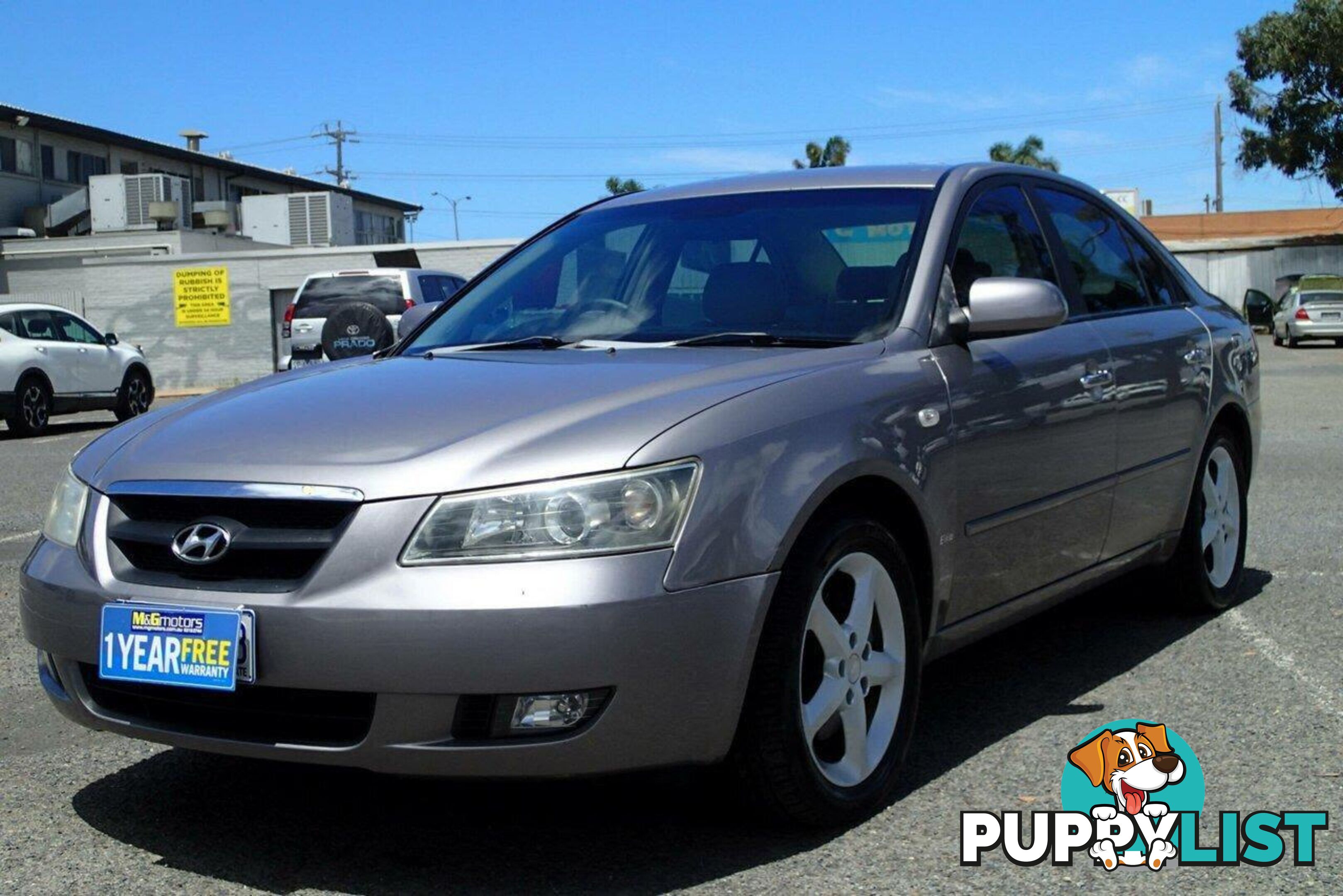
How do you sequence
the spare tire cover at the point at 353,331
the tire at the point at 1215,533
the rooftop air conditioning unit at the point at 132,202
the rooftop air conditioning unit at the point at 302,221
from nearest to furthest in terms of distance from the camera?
the tire at the point at 1215,533 < the spare tire cover at the point at 353,331 < the rooftop air conditioning unit at the point at 132,202 < the rooftop air conditioning unit at the point at 302,221

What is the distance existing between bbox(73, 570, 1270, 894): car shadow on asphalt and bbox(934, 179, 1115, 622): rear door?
0.47 metres

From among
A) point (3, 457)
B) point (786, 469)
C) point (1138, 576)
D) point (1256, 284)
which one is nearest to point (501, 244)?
point (3, 457)

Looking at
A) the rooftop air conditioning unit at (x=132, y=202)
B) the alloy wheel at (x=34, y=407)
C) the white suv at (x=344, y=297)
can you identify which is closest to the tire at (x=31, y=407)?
the alloy wheel at (x=34, y=407)

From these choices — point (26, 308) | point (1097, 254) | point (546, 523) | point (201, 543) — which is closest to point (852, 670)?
point (546, 523)

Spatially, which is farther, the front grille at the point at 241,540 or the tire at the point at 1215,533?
the tire at the point at 1215,533

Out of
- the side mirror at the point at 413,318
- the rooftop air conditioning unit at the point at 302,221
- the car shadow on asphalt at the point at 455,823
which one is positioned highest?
the rooftop air conditioning unit at the point at 302,221

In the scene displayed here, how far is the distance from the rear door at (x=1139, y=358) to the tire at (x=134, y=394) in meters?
16.8

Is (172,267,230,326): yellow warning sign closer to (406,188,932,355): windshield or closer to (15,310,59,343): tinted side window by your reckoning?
(15,310,59,343): tinted side window

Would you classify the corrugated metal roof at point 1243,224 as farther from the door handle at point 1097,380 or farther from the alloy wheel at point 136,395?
the door handle at point 1097,380

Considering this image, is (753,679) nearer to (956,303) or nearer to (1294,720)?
(956,303)

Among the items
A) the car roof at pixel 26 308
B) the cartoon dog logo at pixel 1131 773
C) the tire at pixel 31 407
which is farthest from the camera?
the car roof at pixel 26 308

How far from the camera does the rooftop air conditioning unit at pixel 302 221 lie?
46.2 m

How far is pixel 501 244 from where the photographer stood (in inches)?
1334

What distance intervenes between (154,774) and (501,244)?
3024 cm
